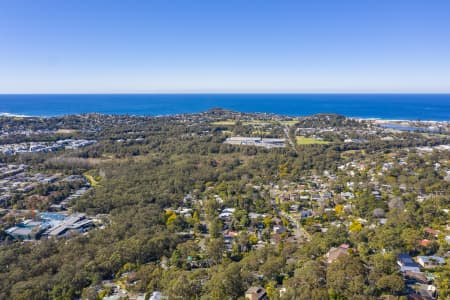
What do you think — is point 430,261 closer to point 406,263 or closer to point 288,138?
point 406,263

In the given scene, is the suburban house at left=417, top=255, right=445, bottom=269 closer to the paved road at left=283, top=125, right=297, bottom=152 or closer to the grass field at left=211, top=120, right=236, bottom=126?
the paved road at left=283, top=125, right=297, bottom=152

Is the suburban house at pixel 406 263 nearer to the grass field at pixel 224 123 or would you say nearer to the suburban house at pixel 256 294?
the suburban house at pixel 256 294

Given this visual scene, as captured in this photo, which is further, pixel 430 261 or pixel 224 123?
pixel 224 123

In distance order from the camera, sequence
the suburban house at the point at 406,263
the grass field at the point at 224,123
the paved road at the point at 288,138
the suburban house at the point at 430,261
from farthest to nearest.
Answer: the grass field at the point at 224,123, the paved road at the point at 288,138, the suburban house at the point at 430,261, the suburban house at the point at 406,263

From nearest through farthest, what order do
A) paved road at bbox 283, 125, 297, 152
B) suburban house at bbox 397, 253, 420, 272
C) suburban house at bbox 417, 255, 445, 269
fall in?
suburban house at bbox 397, 253, 420, 272
suburban house at bbox 417, 255, 445, 269
paved road at bbox 283, 125, 297, 152

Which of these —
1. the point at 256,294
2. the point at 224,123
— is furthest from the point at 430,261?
the point at 224,123

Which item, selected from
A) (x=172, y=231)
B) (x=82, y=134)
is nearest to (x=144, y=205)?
(x=172, y=231)

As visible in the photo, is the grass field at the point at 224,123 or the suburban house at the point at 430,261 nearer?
the suburban house at the point at 430,261

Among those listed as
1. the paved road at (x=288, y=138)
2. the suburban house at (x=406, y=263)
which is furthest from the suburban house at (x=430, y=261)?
the paved road at (x=288, y=138)

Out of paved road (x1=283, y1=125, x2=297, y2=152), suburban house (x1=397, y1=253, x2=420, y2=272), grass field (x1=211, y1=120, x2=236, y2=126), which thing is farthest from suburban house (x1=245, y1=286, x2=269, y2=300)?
grass field (x1=211, y1=120, x2=236, y2=126)

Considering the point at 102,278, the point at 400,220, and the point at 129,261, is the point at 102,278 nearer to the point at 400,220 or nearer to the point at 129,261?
the point at 129,261

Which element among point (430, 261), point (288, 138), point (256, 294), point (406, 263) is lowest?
point (430, 261)
